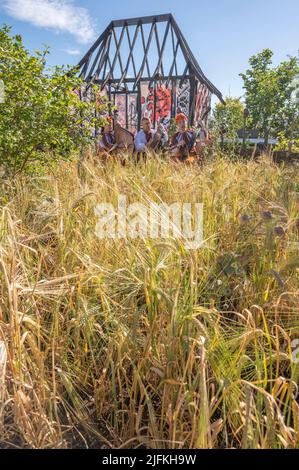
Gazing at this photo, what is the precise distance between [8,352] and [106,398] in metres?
0.38

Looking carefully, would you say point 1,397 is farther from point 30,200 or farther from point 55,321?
point 30,200

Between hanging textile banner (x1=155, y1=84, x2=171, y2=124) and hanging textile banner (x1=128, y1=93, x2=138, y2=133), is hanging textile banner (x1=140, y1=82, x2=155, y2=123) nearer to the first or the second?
hanging textile banner (x1=155, y1=84, x2=171, y2=124)

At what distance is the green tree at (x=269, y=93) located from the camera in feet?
49.5

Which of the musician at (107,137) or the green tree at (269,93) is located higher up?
the green tree at (269,93)

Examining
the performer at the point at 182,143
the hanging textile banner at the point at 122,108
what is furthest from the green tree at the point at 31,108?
the hanging textile banner at the point at 122,108

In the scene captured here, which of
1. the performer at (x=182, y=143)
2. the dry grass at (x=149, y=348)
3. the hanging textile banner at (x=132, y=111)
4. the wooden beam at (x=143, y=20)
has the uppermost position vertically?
the wooden beam at (x=143, y=20)

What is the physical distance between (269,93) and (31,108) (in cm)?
1404

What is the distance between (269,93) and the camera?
15.3 m

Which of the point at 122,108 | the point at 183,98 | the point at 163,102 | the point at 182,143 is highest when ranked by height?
the point at 183,98

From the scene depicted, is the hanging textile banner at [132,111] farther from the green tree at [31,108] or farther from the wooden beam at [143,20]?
the green tree at [31,108]

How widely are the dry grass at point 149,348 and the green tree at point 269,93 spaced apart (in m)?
13.4

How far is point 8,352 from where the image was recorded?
1.11 m

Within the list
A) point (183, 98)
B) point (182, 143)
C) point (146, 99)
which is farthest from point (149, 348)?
point (146, 99)

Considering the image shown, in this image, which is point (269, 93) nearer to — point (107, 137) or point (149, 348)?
point (107, 137)
